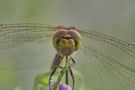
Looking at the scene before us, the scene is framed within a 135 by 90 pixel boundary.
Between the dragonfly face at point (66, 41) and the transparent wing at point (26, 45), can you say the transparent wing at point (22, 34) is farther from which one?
the dragonfly face at point (66, 41)

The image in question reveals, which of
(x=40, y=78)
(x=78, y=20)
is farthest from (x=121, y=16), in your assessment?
(x=40, y=78)

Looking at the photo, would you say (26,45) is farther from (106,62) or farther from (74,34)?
(106,62)

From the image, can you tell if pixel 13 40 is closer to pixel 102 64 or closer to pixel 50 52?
pixel 50 52

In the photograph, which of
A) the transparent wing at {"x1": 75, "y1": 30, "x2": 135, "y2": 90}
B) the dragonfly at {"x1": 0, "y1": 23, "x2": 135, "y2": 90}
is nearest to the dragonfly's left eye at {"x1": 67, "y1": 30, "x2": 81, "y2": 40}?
the dragonfly at {"x1": 0, "y1": 23, "x2": 135, "y2": 90}

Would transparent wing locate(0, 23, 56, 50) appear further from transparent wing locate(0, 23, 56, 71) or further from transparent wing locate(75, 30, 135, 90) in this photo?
transparent wing locate(75, 30, 135, 90)

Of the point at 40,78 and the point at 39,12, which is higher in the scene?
the point at 39,12
